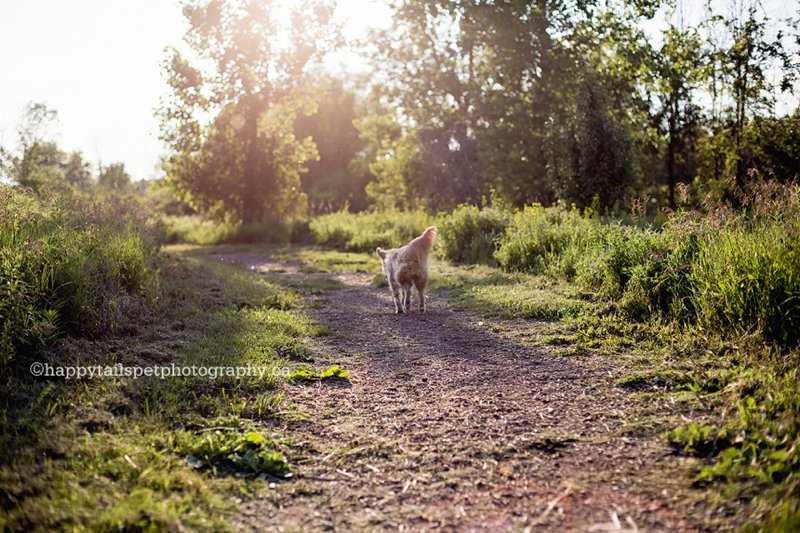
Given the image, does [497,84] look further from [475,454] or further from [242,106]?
[475,454]

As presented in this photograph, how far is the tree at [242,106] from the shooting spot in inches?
917

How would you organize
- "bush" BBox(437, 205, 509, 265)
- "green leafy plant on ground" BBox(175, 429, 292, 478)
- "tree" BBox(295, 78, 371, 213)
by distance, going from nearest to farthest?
"green leafy plant on ground" BBox(175, 429, 292, 478) < "bush" BBox(437, 205, 509, 265) < "tree" BBox(295, 78, 371, 213)

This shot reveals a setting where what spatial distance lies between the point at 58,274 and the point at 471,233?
9517 millimetres

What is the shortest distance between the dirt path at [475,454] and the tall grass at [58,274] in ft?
6.35

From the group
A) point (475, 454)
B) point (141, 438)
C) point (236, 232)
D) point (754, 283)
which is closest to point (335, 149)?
point (236, 232)

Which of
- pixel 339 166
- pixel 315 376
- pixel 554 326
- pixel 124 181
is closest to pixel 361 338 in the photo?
pixel 315 376

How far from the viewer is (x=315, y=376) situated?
461 centimetres

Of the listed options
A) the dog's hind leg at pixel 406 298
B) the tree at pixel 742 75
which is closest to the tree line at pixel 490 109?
the tree at pixel 742 75

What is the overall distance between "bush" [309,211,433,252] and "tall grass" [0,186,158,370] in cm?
946

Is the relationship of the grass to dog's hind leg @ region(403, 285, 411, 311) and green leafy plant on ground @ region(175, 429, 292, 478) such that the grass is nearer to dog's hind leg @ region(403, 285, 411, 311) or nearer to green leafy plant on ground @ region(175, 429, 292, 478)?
green leafy plant on ground @ region(175, 429, 292, 478)

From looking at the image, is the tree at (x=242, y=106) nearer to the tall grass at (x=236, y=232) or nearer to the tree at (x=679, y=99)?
the tall grass at (x=236, y=232)

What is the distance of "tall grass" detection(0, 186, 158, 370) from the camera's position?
3990 millimetres

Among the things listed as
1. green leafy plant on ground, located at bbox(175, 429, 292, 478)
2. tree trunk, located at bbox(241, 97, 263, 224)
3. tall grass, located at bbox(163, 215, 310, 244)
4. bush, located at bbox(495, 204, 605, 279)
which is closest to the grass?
green leafy plant on ground, located at bbox(175, 429, 292, 478)

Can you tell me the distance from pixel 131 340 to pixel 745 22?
36.1ft
